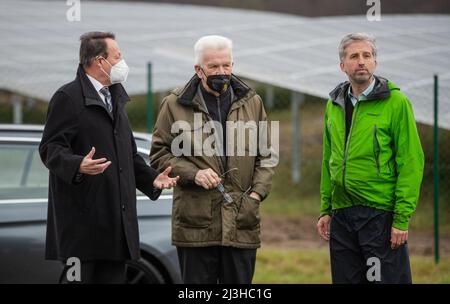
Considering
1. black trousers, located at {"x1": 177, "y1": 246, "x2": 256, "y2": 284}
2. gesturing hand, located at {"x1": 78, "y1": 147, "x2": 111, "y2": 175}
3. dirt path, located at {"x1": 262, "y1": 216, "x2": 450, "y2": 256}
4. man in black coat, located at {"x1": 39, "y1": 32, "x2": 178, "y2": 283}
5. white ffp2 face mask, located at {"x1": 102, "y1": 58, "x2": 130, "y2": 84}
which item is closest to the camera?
gesturing hand, located at {"x1": 78, "y1": 147, "x2": 111, "y2": 175}

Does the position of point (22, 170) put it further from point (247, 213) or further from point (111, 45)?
point (247, 213)

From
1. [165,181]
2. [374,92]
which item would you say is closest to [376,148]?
[374,92]

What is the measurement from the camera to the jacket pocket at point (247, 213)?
472 centimetres

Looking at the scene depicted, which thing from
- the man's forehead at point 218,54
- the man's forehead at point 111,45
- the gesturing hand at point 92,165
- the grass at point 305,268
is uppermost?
the man's forehead at point 111,45

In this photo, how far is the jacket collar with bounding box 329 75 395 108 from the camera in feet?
15.4

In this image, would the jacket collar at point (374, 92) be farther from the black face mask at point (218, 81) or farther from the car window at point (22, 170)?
the car window at point (22, 170)

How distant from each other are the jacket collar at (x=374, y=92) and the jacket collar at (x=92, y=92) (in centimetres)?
→ 128

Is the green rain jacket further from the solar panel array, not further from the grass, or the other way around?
the solar panel array

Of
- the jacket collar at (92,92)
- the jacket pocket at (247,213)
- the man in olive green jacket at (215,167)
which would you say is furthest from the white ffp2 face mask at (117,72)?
the jacket pocket at (247,213)

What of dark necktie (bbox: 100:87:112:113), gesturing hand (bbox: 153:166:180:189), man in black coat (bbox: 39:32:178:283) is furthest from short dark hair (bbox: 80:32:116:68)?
gesturing hand (bbox: 153:166:180:189)

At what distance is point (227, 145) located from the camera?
4762mm

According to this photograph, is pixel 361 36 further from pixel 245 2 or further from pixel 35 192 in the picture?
pixel 245 2

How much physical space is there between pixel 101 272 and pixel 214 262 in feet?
2.18

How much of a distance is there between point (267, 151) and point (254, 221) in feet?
1.42
